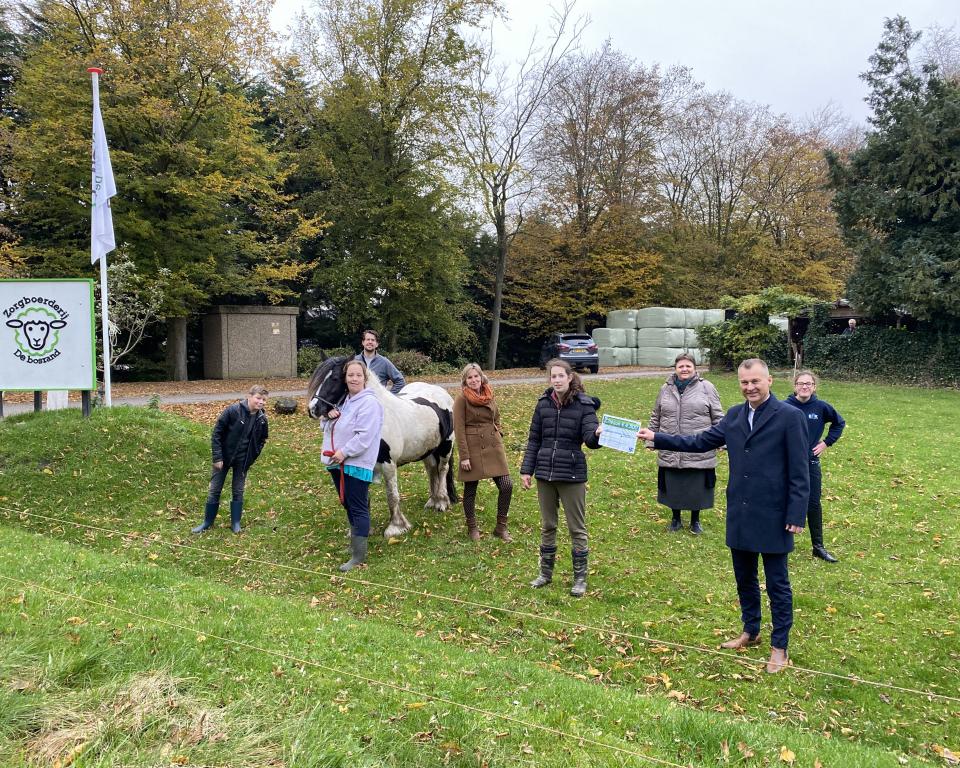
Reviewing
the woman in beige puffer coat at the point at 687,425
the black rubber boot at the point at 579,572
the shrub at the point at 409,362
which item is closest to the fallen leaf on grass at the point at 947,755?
the black rubber boot at the point at 579,572

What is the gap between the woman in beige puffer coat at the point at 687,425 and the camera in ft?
26.1

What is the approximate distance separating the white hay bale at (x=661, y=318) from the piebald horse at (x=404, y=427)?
2602cm

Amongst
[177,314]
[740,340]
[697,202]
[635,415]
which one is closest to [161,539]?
[635,415]

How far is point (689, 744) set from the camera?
12.4ft

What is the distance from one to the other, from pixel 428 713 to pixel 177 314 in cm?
2218

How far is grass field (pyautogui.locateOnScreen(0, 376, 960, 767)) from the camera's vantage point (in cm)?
356

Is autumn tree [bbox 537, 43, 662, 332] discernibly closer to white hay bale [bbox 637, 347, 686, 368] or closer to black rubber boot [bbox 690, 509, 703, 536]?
white hay bale [bbox 637, 347, 686, 368]

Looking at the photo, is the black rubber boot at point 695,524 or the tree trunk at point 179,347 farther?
the tree trunk at point 179,347

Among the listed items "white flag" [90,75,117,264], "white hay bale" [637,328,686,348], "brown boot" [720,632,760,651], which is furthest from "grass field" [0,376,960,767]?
"white hay bale" [637,328,686,348]

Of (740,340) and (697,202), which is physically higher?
(697,202)

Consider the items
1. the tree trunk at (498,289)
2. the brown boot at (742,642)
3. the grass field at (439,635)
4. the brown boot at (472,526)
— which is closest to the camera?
the grass field at (439,635)

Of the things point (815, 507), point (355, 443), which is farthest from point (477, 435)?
point (815, 507)

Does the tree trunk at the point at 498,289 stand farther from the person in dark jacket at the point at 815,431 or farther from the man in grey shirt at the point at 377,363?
the person in dark jacket at the point at 815,431

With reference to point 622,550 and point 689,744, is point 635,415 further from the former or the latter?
point 689,744
